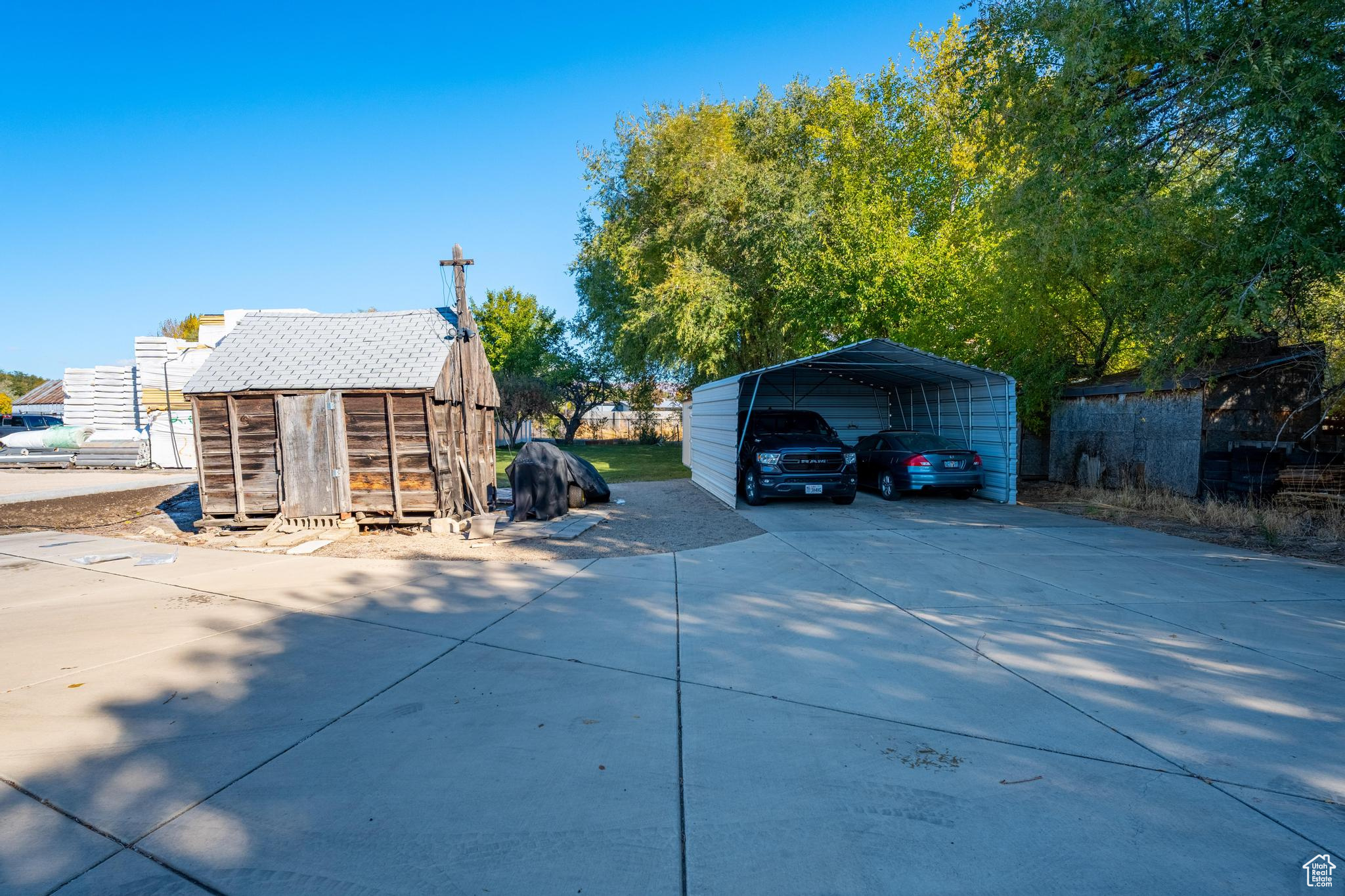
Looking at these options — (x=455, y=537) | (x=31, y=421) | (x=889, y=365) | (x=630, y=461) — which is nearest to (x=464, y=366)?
(x=455, y=537)

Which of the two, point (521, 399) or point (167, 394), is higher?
point (167, 394)

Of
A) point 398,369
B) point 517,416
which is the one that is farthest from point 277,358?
point 517,416

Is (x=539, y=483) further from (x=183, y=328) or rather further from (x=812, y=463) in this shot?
(x=183, y=328)

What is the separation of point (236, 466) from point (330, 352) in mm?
2466

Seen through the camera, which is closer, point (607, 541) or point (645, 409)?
point (607, 541)

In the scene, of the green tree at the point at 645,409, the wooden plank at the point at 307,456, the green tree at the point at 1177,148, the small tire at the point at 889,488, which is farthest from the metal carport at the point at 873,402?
the green tree at the point at 645,409

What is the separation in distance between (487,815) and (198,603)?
5305mm

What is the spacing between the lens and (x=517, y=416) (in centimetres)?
3881

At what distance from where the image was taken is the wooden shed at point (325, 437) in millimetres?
11289

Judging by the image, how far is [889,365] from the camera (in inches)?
607

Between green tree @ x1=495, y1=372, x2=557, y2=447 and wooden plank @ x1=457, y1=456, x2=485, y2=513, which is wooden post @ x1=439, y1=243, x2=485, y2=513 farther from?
green tree @ x1=495, y1=372, x2=557, y2=447

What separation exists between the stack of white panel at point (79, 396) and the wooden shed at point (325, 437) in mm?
21205

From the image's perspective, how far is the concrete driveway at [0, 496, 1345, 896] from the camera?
2.76 m
